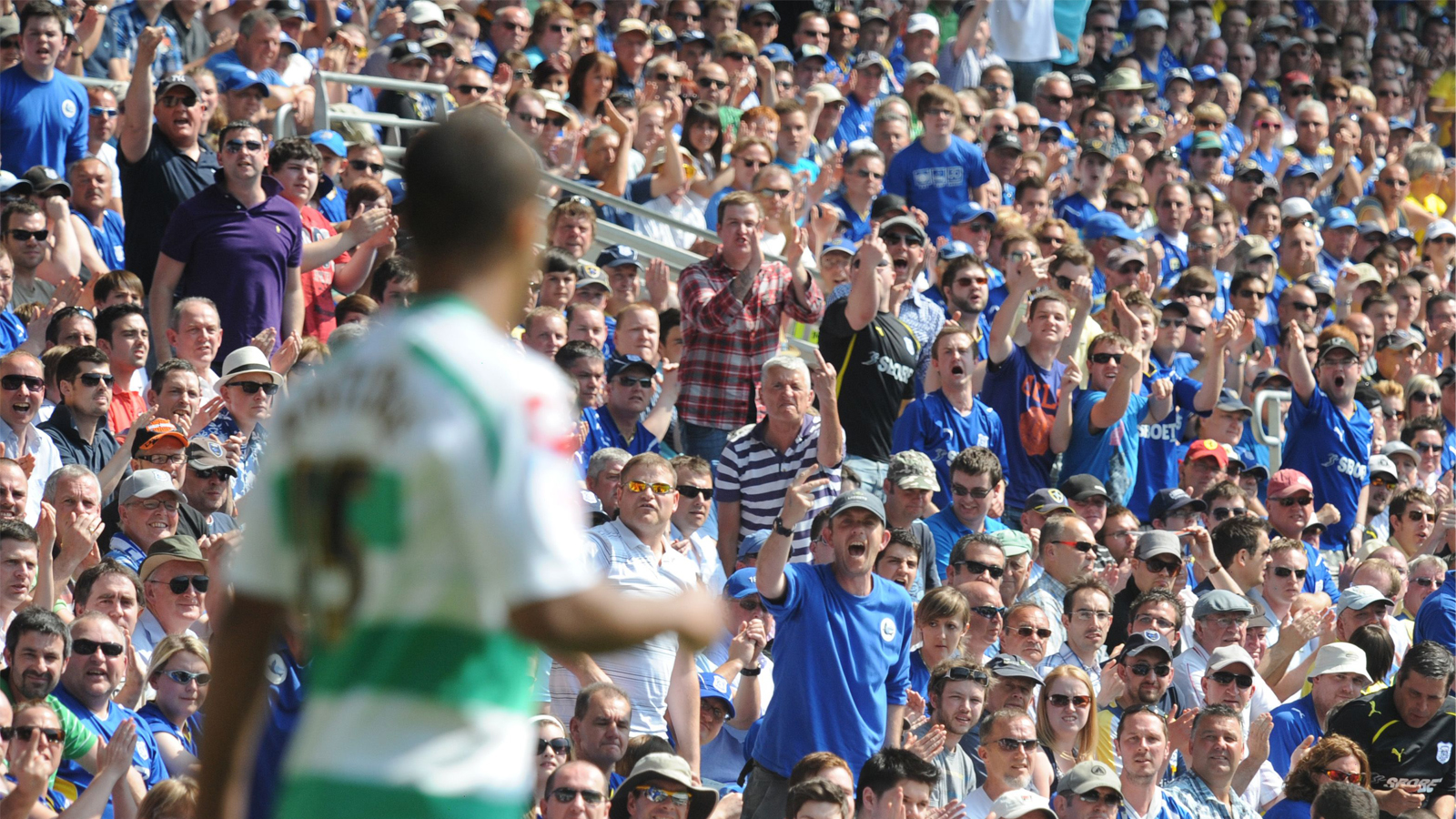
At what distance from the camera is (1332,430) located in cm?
1234

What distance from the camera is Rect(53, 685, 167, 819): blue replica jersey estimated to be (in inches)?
243

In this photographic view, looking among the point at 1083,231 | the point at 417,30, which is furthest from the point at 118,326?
the point at 1083,231

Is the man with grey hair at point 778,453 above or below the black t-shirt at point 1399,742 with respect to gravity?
above

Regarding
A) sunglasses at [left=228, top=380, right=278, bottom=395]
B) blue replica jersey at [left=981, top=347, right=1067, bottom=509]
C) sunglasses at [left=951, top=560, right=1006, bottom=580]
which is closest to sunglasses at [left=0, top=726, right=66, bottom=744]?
sunglasses at [left=228, top=380, right=278, bottom=395]

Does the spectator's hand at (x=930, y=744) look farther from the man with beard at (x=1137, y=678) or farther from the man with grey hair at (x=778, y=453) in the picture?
the man with grey hair at (x=778, y=453)

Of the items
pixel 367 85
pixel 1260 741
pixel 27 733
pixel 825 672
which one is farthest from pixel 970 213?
pixel 27 733

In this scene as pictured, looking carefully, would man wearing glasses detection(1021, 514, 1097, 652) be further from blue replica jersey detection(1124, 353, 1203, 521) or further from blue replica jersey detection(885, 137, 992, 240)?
blue replica jersey detection(885, 137, 992, 240)

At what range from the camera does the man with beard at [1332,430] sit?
12328 millimetres

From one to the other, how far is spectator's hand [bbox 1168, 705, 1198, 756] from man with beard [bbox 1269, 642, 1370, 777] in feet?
2.42

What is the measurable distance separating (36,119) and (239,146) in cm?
183

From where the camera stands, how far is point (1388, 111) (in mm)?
20688

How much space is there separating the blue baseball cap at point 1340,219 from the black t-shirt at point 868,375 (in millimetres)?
7219

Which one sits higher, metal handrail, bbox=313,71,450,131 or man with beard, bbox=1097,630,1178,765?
metal handrail, bbox=313,71,450,131

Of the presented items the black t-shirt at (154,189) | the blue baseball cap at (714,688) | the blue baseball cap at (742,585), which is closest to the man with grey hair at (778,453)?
the blue baseball cap at (742,585)
